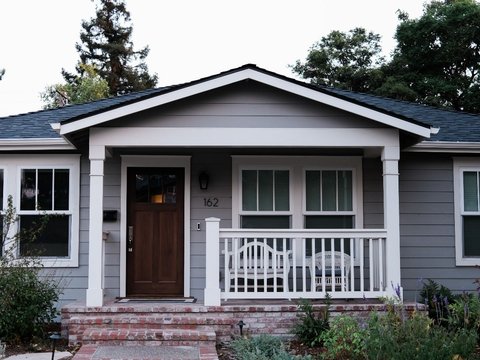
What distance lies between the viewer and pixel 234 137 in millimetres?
7449

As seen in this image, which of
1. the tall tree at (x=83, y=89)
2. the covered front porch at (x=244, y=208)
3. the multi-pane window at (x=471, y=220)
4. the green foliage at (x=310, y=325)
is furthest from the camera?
the tall tree at (x=83, y=89)

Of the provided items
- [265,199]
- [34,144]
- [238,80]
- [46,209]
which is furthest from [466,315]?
[34,144]

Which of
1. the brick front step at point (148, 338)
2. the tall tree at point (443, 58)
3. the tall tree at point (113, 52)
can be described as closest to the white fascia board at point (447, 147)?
the brick front step at point (148, 338)

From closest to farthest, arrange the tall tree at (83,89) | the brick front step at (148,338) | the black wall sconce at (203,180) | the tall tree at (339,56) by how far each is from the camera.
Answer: the brick front step at (148,338) < the black wall sconce at (203,180) < the tall tree at (83,89) < the tall tree at (339,56)

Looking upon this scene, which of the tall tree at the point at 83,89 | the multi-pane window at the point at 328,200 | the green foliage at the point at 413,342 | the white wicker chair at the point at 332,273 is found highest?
the tall tree at the point at 83,89

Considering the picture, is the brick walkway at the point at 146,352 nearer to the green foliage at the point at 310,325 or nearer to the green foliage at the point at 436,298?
the green foliage at the point at 310,325

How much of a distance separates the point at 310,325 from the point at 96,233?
3.02 metres

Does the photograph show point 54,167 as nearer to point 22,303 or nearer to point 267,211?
point 22,303

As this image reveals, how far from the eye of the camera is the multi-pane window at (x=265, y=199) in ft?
28.6

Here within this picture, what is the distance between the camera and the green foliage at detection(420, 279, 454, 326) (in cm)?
755

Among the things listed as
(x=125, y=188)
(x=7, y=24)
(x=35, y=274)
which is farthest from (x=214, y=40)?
(x=35, y=274)

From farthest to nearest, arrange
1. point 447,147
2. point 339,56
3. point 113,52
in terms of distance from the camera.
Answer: point 113,52 < point 339,56 < point 447,147

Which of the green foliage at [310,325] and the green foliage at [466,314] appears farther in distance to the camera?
the green foliage at [310,325]

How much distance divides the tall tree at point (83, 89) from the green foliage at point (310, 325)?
19.8 meters
